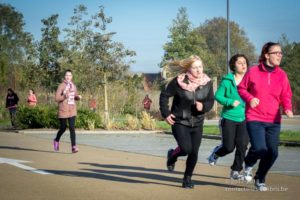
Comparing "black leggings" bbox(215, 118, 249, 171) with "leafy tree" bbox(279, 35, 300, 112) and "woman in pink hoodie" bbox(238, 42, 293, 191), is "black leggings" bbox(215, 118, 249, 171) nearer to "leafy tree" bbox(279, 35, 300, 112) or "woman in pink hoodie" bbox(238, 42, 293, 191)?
"woman in pink hoodie" bbox(238, 42, 293, 191)

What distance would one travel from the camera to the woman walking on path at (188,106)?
29.3ft

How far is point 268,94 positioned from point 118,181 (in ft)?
9.11

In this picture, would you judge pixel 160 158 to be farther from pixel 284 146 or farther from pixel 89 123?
pixel 89 123

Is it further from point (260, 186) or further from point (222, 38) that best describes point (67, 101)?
point (222, 38)

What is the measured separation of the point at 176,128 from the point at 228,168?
3327mm

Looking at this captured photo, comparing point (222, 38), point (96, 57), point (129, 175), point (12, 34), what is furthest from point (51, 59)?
point (222, 38)

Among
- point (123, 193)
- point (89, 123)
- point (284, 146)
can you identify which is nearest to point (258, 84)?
point (123, 193)

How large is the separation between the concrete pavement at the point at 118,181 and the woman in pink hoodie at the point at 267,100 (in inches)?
24.7

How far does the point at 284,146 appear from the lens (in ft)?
59.0

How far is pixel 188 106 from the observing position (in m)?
8.96

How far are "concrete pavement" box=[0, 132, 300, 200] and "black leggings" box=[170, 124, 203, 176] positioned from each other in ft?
1.15

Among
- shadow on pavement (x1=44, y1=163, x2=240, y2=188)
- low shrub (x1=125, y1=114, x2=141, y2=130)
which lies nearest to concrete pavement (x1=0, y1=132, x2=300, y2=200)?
shadow on pavement (x1=44, y1=163, x2=240, y2=188)

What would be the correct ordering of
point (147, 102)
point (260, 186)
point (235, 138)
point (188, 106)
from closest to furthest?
point (260, 186), point (188, 106), point (235, 138), point (147, 102)

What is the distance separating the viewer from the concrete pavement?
8.45 metres
